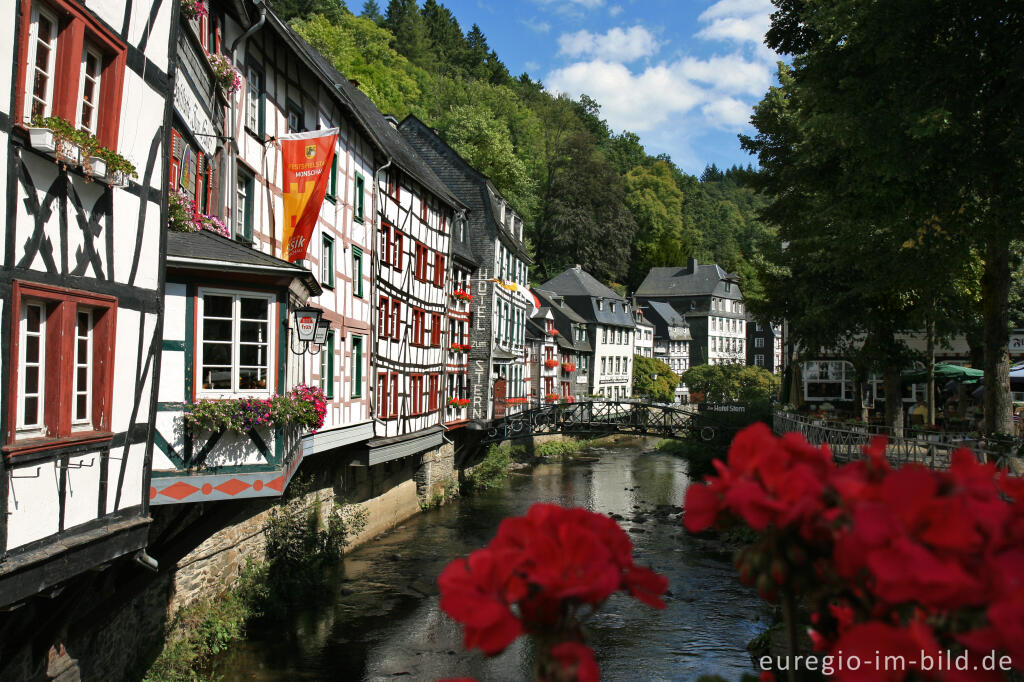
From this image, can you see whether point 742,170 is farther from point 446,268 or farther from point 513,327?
point 513,327

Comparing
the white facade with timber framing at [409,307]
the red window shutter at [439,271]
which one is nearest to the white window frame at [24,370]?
the white facade with timber framing at [409,307]

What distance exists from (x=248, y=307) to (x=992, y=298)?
1327 cm

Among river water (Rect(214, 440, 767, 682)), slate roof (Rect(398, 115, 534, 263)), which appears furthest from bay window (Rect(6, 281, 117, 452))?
slate roof (Rect(398, 115, 534, 263))

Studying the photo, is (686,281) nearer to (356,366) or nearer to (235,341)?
(356,366)

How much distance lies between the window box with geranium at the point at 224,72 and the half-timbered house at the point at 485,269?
1963 centimetres

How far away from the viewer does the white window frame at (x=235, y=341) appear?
11141mm

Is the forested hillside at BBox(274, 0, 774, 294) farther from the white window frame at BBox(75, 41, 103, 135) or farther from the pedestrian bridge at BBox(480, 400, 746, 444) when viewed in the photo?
the white window frame at BBox(75, 41, 103, 135)

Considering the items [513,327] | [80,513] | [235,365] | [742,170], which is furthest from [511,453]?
[80,513]

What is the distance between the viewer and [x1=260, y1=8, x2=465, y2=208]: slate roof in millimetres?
16094

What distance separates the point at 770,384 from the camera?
235 ft

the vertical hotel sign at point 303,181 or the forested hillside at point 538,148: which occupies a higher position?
the forested hillside at point 538,148

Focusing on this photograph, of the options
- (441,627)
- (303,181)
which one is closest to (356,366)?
(303,181)

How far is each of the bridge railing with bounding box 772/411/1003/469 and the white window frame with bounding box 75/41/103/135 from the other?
11691mm

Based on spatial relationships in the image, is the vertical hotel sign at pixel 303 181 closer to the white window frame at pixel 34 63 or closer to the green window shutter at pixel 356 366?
the green window shutter at pixel 356 366
